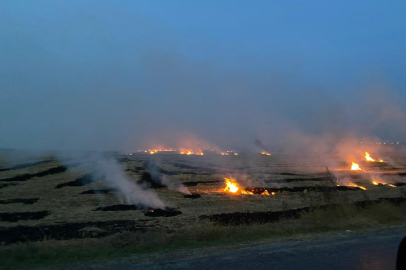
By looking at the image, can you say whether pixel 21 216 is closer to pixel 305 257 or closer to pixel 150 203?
pixel 150 203

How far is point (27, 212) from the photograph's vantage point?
19078 millimetres

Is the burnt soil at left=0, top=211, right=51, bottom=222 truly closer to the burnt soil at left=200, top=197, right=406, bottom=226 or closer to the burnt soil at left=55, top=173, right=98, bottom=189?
the burnt soil at left=200, top=197, right=406, bottom=226

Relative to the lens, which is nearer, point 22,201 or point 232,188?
point 22,201

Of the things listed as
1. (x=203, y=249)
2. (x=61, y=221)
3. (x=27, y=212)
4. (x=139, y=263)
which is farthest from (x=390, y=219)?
(x=27, y=212)

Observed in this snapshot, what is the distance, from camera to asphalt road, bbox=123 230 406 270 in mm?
7098

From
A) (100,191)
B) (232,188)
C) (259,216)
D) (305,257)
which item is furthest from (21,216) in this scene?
(232,188)

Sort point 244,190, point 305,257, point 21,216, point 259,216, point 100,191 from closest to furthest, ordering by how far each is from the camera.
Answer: point 305,257
point 259,216
point 21,216
point 100,191
point 244,190

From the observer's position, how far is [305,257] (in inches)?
301

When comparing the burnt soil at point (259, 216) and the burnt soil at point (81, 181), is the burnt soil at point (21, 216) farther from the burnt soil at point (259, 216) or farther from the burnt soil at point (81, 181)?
the burnt soil at point (81, 181)

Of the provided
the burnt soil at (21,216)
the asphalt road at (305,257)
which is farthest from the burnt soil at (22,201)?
the asphalt road at (305,257)

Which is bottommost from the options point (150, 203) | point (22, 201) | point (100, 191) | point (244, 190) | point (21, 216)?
point (21, 216)

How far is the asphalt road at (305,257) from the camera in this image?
710 cm

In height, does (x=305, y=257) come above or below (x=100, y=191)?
above

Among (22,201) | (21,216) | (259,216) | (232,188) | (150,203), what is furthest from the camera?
(232,188)
